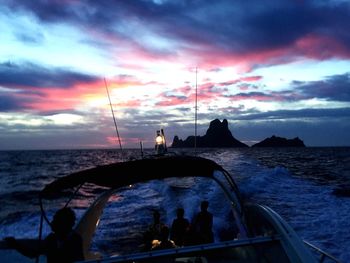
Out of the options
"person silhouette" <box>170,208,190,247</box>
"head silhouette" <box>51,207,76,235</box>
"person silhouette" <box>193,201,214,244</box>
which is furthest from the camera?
"person silhouette" <box>170,208,190,247</box>

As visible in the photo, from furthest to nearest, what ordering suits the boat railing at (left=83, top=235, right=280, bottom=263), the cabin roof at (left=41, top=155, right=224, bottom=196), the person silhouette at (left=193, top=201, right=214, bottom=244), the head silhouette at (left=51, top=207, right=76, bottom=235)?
the person silhouette at (left=193, top=201, right=214, bottom=244), the cabin roof at (left=41, top=155, right=224, bottom=196), the head silhouette at (left=51, top=207, right=76, bottom=235), the boat railing at (left=83, top=235, right=280, bottom=263)

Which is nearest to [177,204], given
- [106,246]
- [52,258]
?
[106,246]

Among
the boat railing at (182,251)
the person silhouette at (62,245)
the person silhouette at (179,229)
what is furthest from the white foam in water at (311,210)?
the person silhouette at (62,245)

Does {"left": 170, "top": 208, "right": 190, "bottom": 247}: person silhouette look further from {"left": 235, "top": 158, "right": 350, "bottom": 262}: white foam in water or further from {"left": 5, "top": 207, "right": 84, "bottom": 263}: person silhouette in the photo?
{"left": 235, "top": 158, "right": 350, "bottom": 262}: white foam in water

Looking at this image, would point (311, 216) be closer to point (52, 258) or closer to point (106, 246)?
point (106, 246)

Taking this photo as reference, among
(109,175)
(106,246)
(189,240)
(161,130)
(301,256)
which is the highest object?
(161,130)

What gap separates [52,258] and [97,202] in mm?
3027

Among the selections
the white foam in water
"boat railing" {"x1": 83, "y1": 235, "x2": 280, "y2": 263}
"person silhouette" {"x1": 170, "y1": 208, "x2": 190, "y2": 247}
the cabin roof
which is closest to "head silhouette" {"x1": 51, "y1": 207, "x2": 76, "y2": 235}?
"boat railing" {"x1": 83, "y1": 235, "x2": 280, "y2": 263}

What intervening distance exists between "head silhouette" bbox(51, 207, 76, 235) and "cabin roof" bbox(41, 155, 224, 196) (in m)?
0.71

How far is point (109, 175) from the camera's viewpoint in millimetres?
5891

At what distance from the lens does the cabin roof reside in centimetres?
571

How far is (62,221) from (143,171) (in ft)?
5.41

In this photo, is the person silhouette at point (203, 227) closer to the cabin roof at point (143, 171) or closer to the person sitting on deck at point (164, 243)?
the person sitting on deck at point (164, 243)

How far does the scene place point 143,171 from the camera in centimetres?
620
